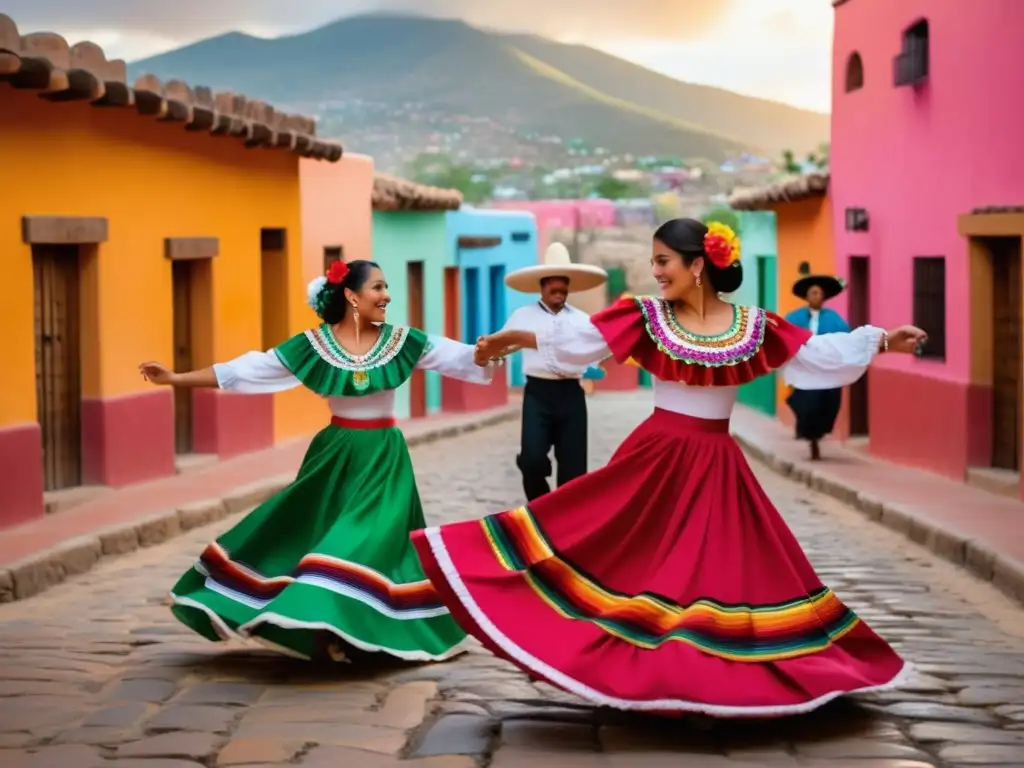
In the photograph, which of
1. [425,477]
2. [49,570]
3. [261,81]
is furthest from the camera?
[261,81]

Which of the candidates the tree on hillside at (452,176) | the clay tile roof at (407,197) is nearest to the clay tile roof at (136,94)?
the clay tile roof at (407,197)

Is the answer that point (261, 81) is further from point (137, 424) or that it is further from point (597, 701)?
point (597, 701)

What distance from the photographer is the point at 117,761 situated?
6.30 metres

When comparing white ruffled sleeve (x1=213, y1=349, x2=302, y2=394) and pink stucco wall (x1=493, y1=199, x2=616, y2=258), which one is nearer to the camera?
white ruffled sleeve (x1=213, y1=349, x2=302, y2=394)

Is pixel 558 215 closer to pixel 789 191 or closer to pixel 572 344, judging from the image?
pixel 789 191

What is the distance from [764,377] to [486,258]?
7.60m

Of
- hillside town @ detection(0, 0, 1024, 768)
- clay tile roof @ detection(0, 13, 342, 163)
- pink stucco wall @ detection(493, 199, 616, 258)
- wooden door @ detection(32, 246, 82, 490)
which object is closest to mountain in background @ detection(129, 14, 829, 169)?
pink stucco wall @ detection(493, 199, 616, 258)

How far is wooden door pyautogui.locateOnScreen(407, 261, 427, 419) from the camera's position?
2859 centimetres

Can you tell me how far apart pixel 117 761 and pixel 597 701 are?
159 cm

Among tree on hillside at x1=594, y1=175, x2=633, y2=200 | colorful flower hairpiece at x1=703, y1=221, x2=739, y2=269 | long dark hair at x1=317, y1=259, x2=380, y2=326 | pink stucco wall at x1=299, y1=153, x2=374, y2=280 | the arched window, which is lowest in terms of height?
long dark hair at x1=317, y1=259, x2=380, y2=326

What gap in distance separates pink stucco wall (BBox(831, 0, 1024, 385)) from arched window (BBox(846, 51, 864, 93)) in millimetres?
101

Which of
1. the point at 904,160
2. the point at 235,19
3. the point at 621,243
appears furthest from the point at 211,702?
the point at 235,19

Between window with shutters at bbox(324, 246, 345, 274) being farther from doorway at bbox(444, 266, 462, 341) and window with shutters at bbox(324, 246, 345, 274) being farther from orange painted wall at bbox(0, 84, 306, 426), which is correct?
doorway at bbox(444, 266, 462, 341)

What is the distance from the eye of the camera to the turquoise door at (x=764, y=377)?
29.4 meters
